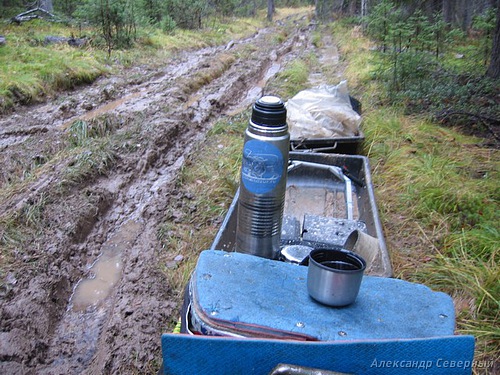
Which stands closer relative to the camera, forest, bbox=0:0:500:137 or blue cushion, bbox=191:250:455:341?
blue cushion, bbox=191:250:455:341

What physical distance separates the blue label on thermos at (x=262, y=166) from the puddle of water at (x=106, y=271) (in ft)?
6.55

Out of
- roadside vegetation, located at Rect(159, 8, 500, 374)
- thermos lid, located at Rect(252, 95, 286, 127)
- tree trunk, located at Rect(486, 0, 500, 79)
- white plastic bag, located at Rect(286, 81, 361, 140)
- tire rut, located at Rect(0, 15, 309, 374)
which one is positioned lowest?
tire rut, located at Rect(0, 15, 309, 374)

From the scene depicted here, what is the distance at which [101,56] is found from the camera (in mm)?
11234

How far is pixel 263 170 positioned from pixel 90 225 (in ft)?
9.30

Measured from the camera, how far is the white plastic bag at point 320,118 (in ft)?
18.2

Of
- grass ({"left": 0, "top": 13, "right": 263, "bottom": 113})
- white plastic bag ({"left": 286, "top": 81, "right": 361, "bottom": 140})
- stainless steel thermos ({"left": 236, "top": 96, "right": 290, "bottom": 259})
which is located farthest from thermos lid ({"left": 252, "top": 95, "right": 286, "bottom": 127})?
grass ({"left": 0, "top": 13, "right": 263, "bottom": 113})

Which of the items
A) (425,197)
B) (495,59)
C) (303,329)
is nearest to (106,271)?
(303,329)

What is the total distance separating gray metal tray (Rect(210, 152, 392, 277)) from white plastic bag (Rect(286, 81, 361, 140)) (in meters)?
0.77

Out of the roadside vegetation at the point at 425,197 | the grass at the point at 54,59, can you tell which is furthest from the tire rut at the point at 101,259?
the grass at the point at 54,59

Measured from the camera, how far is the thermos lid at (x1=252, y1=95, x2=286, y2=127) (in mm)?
2371

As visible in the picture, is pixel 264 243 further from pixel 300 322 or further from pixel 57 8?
pixel 57 8

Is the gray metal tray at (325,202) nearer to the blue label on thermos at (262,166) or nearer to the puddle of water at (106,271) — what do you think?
the blue label on thermos at (262,166)

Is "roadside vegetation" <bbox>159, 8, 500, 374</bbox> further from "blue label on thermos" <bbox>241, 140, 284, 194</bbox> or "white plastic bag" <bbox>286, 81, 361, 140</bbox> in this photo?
"blue label on thermos" <bbox>241, 140, 284, 194</bbox>

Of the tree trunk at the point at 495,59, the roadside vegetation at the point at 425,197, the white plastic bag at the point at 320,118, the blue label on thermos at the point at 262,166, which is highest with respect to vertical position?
the blue label on thermos at the point at 262,166
